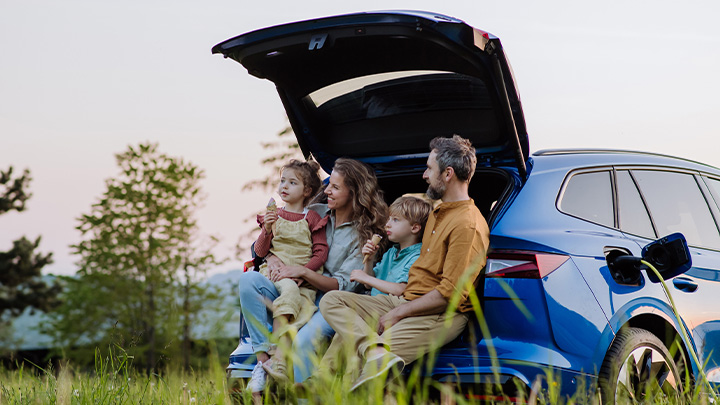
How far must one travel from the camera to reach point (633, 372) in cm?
378

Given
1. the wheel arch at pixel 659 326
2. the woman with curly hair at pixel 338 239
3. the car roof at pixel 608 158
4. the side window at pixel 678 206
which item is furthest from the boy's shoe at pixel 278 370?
the side window at pixel 678 206

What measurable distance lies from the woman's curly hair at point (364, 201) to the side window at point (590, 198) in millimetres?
1114

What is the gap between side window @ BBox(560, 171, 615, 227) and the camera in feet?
12.9

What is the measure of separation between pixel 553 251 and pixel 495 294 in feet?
1.21

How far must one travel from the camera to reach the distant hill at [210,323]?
5.46 ft

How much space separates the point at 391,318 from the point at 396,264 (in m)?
0.51

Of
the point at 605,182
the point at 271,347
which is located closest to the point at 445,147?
the point at 605,182

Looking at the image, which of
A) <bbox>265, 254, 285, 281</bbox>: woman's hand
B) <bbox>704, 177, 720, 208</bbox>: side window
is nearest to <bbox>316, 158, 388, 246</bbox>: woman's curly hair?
<bbox>265, 254, 285, 281</bbox>: woman's hand

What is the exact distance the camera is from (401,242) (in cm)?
414

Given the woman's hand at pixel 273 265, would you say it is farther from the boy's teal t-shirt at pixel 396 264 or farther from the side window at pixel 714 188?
the side window at pixel 714 188

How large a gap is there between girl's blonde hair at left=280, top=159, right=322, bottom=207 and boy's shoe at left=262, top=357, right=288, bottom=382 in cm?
122

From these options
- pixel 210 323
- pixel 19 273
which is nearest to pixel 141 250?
pixel 19 273

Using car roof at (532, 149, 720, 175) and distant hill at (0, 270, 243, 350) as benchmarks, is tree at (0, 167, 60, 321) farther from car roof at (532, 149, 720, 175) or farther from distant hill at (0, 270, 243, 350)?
car roof at (532, 149, 720, 175)

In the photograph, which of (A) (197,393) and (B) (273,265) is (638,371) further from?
(A) (197,393)
